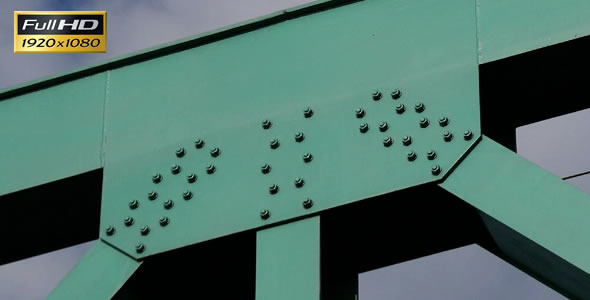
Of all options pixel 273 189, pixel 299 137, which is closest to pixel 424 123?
pixel 299 137

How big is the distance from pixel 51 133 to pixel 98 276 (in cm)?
96

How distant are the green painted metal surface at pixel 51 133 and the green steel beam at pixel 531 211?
6.08 feet

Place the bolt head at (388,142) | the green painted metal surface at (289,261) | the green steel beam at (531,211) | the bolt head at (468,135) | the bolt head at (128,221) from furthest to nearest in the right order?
the bolt head at (128,221), the bolt head at (388,142), the bolt head at (468,135), the green painted metal surface at (289,261), the green steel beam at (531,211)

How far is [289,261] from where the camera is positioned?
594cm

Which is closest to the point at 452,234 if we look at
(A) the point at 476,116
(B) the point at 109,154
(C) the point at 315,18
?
(A) the point at 476,116

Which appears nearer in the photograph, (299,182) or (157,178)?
(299,182)

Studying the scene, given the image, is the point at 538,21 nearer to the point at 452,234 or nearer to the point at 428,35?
the point at 428,35

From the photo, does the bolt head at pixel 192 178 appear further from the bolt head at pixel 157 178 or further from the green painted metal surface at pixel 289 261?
the green painted metal surface at pixel 289 261

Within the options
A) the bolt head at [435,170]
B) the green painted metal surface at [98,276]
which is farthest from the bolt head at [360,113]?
the green painted metal surface at [98,276]

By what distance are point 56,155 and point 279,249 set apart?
1.41 metres

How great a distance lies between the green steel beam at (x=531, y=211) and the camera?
552 cm

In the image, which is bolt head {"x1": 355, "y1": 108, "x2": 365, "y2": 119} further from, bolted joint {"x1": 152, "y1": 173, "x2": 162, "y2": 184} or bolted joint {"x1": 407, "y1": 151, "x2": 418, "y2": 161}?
bolted joint {"x1": 152, "y1": 173, "x2": 162, "y2": 184}

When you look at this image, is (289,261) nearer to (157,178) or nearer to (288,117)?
(288,117)

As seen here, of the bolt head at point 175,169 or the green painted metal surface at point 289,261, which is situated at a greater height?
the bolt head at point 175,169
